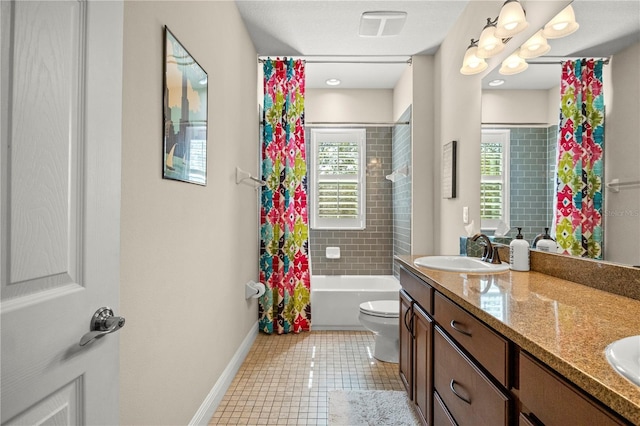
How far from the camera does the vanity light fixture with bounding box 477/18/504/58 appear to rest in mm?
2133

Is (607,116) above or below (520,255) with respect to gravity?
above

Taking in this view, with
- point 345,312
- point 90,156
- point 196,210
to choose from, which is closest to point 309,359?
point 345,312

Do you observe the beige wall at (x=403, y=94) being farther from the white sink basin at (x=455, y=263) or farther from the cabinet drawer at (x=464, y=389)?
the cabinet drawer at (x=464, y=389)

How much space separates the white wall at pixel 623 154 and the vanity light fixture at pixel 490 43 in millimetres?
849

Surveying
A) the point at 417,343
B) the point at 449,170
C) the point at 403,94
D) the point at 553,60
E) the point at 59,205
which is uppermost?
the point at 403,94

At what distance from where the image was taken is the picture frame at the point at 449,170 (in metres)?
2.87

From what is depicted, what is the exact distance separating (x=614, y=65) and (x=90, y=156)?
1.77 metres

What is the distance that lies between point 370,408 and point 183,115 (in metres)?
1.89

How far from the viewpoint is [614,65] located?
54.1 inches

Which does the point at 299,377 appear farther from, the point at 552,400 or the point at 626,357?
the point at 626,357

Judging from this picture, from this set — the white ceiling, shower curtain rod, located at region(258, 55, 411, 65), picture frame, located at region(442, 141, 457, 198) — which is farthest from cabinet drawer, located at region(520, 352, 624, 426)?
shower curtain rod, located at region(258, 55, 411, 65)

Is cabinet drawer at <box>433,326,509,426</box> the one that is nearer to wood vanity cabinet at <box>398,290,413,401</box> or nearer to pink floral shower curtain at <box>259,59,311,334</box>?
wood vanity cabinet at <box>398,290,413,401</box>

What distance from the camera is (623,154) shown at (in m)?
1.36

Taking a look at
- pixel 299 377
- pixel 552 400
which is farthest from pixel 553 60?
pixel 299 377
